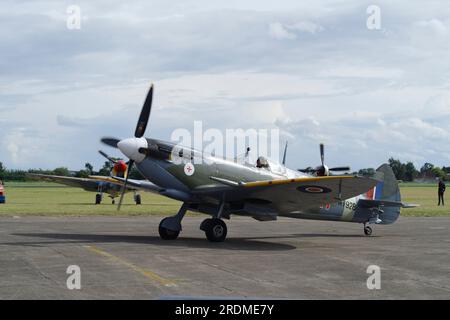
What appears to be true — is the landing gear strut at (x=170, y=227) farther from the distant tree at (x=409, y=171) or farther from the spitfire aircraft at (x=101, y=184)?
the distant tree at (x=409, y=171)

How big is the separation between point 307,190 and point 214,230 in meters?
2.61

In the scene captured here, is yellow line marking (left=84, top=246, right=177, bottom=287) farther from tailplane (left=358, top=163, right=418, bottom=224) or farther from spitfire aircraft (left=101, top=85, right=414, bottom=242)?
tailplane (left=358, top=163, right=418, bottom=224)

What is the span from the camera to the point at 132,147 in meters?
15.6

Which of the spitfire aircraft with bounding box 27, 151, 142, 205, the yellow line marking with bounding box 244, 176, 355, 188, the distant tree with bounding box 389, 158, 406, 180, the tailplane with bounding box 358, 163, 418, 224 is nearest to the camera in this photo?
the yellow line marking with bounding box 244, 176, 355, 188

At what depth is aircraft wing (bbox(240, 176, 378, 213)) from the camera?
47.3ft

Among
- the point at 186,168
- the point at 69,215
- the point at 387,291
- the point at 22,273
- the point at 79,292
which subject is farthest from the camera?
the point at 69,215

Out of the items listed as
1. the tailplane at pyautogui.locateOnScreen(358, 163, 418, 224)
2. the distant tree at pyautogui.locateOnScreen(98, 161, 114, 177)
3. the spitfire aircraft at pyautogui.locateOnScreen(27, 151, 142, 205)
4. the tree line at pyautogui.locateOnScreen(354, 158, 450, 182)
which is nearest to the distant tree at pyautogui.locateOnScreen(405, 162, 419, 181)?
the tree line at pyautogui.locateOnScreen(354, 158, 450, 182)

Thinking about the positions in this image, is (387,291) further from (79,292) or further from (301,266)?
(79,292)

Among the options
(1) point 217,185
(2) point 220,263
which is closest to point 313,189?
(1) point 217,185

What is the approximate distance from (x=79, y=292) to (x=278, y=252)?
6695mm

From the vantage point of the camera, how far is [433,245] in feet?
54.0

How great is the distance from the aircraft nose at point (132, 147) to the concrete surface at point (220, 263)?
217 cm

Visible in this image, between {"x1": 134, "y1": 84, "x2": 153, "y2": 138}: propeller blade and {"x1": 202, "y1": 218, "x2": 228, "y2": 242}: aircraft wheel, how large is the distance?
282 cm
